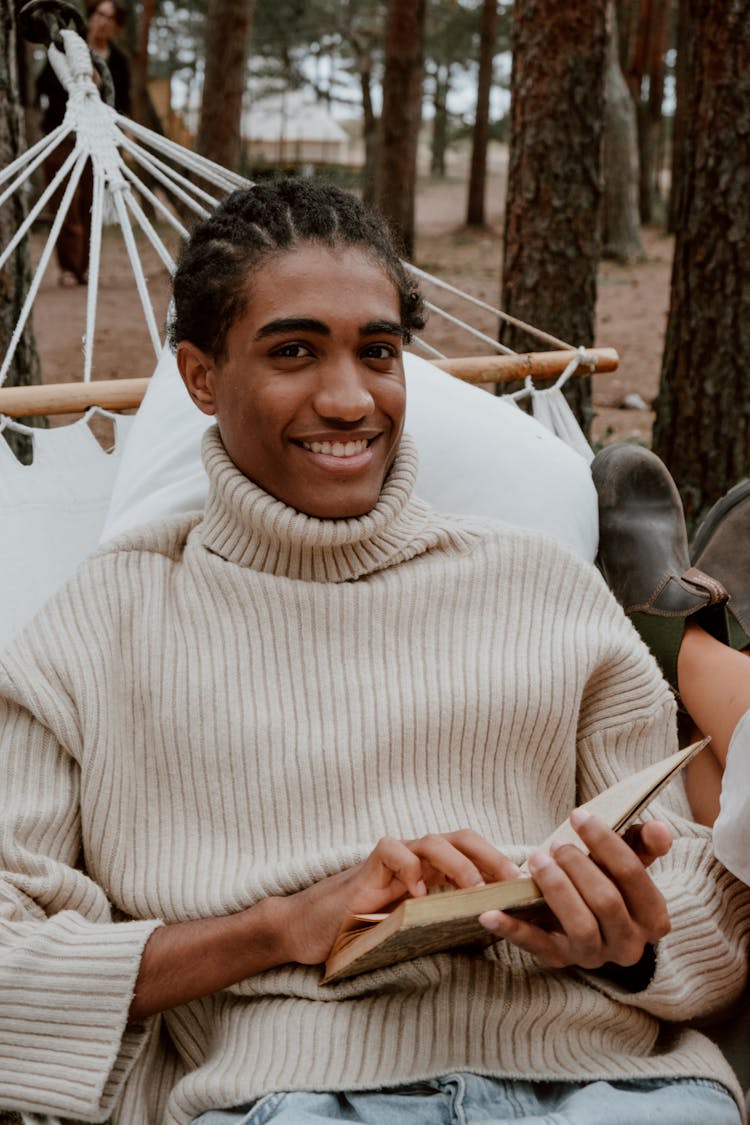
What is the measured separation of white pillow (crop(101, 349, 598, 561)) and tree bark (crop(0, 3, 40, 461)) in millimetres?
922

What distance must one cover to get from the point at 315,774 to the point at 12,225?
1.97 metres

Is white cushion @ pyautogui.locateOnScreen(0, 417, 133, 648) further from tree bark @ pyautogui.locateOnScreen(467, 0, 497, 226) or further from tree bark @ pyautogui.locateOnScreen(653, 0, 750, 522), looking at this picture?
tree bark @ pyautogui.locateOnScreen(467, 0, 497, 226)

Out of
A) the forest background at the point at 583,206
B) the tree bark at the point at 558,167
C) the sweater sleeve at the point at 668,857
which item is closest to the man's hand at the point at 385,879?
the sweater sleeve at the point at 668,857

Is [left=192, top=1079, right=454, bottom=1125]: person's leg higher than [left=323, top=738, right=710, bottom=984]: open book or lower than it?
lower

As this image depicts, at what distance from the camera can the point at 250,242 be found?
1.57 metres

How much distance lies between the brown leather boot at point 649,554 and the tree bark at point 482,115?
34.8 ft

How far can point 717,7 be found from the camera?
332 cm

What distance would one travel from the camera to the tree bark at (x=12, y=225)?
113 inches

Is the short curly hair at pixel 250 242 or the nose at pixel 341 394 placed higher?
the short curly hair at pixel 250 242

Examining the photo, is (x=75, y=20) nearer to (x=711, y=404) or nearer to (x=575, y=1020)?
(x=711, y=404)

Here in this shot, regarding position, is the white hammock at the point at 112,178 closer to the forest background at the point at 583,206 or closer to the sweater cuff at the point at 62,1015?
the forest background at the point at 583,206

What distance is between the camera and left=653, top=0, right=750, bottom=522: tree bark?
131 inches

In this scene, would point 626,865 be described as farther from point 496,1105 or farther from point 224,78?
point 224,78

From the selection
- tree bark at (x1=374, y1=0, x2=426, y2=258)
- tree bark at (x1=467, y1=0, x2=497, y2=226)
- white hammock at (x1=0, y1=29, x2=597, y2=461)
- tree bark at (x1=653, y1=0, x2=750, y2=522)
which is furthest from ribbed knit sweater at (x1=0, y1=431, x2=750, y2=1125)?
tree bark at (x1=467, y1=0, x2=497, y2=226)
